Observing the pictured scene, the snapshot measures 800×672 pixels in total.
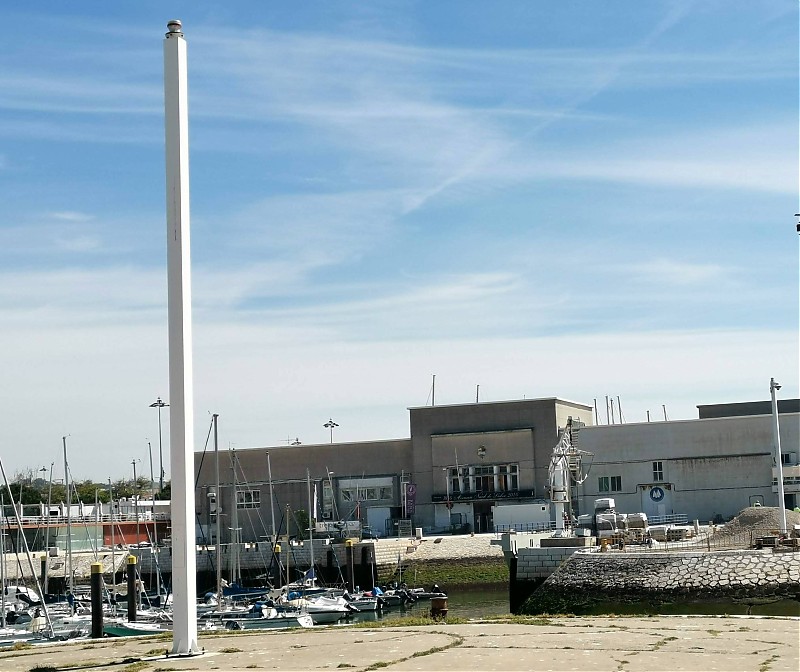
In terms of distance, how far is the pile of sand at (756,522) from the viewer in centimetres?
5857

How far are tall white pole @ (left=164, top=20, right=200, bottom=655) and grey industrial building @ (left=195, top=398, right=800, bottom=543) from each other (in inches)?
2366

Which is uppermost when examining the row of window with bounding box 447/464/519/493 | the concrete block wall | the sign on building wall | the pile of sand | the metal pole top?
the metal pole top

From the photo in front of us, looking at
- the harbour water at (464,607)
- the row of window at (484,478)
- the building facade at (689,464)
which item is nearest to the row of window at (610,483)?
the building facade at (689,464)

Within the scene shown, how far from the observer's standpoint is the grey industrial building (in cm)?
8212

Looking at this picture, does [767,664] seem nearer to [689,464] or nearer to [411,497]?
[689,464]

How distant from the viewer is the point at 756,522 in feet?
200

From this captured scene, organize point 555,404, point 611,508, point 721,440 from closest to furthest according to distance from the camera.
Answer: point 611,508
point 721,440
point 555,404

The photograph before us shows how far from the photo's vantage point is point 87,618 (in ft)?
158

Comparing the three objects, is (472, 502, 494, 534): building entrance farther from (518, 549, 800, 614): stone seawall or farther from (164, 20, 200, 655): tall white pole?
(164, 20, 200, 655): tall white pole

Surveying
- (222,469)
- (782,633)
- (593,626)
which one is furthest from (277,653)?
(222,469)

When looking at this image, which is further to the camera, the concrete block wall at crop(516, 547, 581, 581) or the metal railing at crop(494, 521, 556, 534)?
the metal railing at crop(494, 521, 556, 534)

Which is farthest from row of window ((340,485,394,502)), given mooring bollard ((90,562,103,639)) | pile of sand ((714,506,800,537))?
mooring bollard ((90,562,103,639))

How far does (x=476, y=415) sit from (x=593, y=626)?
6801 centimetres

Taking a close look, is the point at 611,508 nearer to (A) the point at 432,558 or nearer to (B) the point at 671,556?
(A) the point at 432,558
